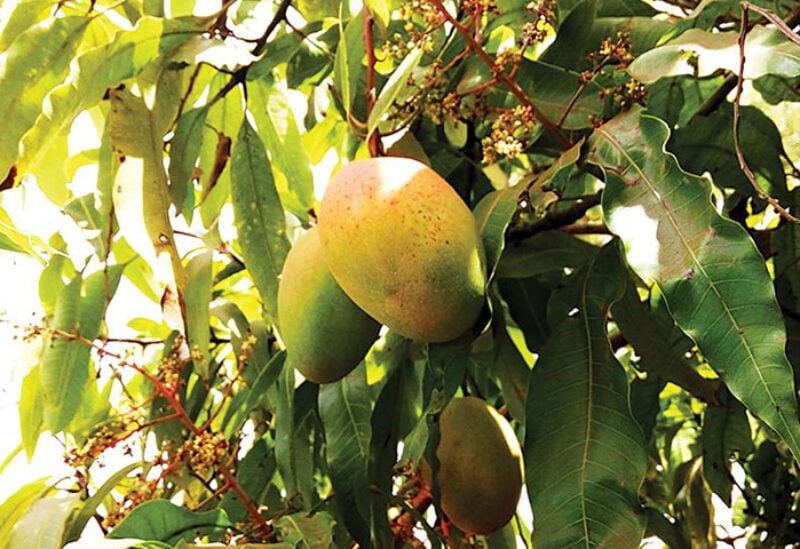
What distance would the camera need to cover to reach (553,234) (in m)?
0.88

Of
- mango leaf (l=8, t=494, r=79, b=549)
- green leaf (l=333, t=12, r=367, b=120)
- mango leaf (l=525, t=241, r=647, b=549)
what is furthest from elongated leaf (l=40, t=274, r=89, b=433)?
mango leaf (l=525, t=241, r=647, b=549)

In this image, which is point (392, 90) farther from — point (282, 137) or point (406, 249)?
point (282, 137)

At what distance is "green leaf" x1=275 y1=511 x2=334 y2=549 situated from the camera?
0.75 m

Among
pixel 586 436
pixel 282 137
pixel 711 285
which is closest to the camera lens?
pixel 711 285

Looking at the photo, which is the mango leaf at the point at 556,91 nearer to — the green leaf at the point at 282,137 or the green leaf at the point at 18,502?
the green leaf at the point at 282,137

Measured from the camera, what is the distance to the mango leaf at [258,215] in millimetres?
827

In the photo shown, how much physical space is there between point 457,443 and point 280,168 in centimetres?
28

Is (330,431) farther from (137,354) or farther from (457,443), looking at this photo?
(137,354)

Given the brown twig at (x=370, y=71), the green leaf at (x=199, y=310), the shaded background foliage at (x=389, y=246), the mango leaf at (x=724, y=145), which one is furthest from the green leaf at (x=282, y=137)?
the mango leaf at (x=724, y=145)

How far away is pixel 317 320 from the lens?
70 centimetres

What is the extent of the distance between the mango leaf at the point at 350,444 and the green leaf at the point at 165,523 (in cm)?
9

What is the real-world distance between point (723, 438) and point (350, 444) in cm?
37

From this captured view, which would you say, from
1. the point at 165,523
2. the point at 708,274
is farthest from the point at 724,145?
the point at 165,523

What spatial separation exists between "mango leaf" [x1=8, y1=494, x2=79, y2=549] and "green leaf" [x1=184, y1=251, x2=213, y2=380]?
14cm
